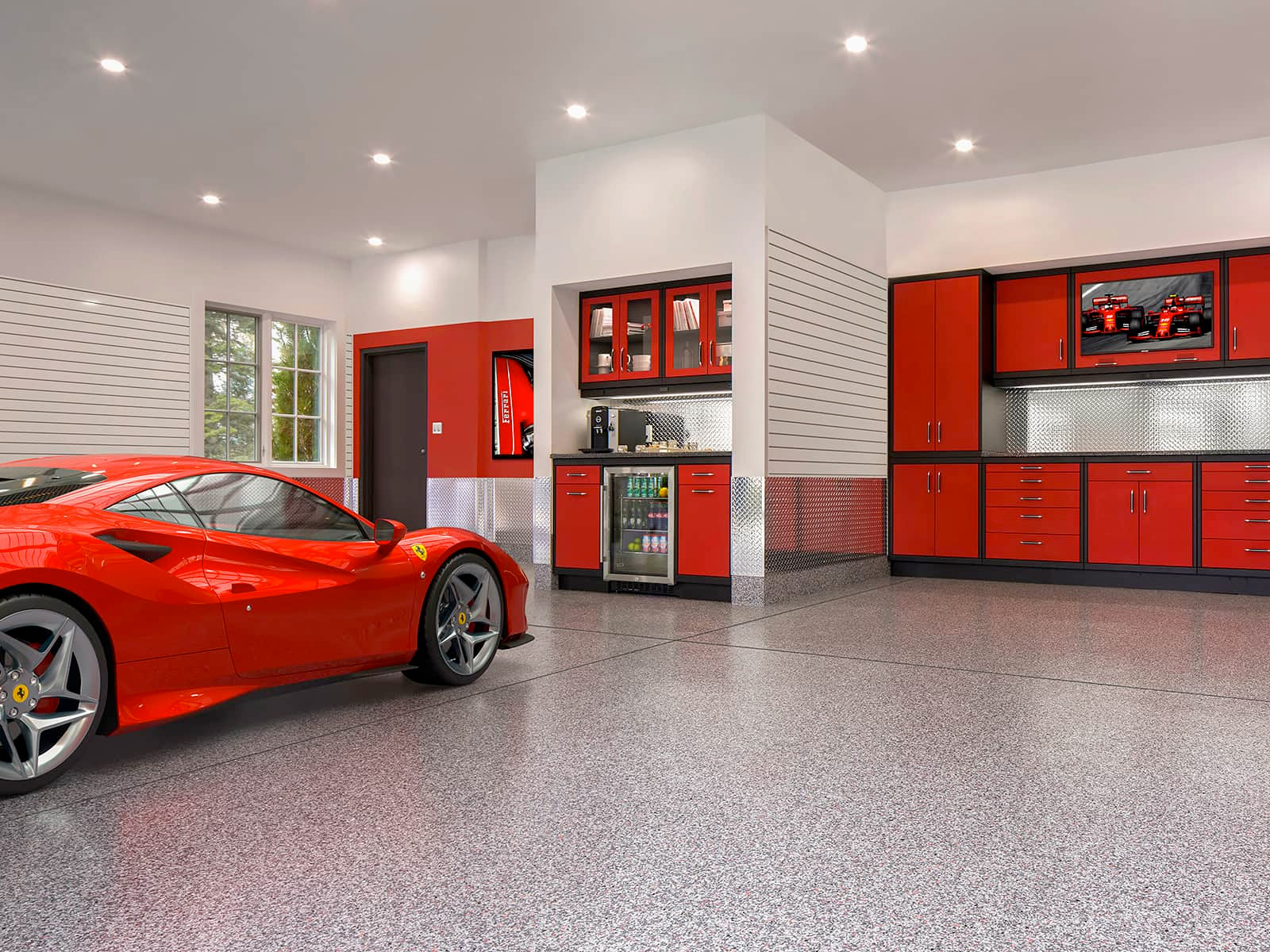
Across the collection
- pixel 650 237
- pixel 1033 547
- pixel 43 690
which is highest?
pixel 650 237

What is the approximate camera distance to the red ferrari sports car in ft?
7.89

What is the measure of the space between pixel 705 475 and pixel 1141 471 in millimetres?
3435

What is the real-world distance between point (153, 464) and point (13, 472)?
0.38 meters

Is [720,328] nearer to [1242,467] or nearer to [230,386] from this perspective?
[1242,467]

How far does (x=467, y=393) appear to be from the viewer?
32.1ft

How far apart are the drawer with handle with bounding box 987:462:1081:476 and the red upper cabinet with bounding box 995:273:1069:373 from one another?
34.0 inches

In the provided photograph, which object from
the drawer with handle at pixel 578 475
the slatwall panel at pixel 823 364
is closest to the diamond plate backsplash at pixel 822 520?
the slatwall panel at pixel 823 364

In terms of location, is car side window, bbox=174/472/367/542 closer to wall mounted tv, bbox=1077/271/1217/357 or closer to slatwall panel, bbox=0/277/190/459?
slatwall panel, bbox=0/277/190/459

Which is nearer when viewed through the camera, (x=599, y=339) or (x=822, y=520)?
(x=822, y=520)

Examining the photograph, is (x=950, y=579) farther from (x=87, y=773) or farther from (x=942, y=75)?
(x=87, y=773)

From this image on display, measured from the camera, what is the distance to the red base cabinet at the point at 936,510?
25.6 feet

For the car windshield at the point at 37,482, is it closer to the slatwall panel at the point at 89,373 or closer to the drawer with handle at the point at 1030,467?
the slatwall panel at the point at 89,373

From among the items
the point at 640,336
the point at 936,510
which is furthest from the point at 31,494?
the point at 936,510

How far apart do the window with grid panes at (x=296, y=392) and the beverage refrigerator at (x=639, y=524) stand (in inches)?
189
